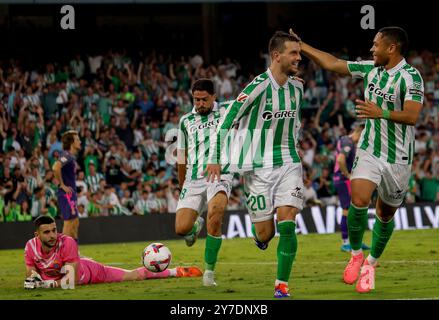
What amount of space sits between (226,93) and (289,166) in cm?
1763

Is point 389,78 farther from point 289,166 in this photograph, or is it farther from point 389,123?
point 289,166

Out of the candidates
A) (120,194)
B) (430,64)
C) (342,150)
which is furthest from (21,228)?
(430,64)

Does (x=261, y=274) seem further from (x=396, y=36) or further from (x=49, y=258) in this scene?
(x=396, y=36)

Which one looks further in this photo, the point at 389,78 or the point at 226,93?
the point at 226,93

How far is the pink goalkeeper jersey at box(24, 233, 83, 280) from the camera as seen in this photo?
1216 centimetres

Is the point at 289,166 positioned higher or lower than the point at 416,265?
higher

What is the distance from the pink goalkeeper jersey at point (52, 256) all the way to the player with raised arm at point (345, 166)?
6783mm

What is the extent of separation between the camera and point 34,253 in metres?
12.2

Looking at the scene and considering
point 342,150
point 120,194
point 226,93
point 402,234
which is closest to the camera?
point 342,150

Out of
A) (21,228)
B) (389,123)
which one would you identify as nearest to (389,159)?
(389,123)

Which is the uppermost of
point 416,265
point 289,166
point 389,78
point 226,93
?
point 226,93

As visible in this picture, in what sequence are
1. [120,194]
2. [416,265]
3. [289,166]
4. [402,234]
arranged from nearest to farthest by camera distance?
1. [289,166]
2. [416,265]
3. [402,234]
4. [120,194]

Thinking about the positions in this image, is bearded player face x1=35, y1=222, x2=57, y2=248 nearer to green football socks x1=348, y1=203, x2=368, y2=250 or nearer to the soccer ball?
the soccer ball

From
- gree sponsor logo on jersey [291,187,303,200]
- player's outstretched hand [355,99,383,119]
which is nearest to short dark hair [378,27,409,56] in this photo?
player's outstretched hand [355,99,383,119]
